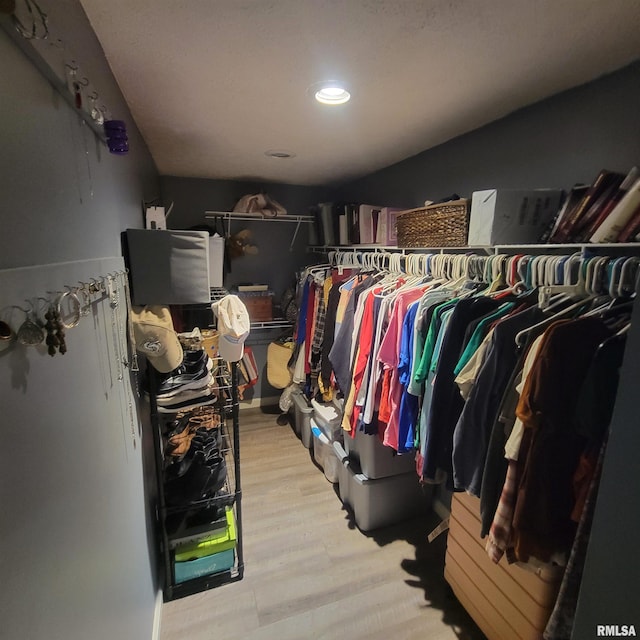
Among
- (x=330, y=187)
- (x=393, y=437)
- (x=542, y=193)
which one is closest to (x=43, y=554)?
(x=393, y=437)

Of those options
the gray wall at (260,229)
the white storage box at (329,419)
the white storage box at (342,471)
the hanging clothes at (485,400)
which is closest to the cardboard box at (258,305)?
the gray wall at (260,229)

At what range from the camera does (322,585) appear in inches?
65.0

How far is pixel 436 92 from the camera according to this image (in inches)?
54.0

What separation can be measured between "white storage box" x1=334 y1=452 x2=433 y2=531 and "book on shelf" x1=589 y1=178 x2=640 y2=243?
153cm

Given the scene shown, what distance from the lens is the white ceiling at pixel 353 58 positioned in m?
0.91

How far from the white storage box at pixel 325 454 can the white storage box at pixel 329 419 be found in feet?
0.12

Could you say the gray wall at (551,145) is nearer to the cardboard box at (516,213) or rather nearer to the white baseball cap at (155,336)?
the cardboard box at (516,213)

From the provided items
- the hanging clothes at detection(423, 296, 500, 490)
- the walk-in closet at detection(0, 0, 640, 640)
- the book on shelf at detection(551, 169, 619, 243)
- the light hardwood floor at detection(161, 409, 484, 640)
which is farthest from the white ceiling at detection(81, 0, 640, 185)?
the light hardwood floor at detection(161, 409, 484, 640)

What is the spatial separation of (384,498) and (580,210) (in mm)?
1689

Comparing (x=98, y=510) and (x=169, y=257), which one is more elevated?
(x=169, y=257)

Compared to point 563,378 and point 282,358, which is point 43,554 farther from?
point 282,358

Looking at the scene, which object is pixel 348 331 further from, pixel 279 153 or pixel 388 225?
pixel 279 153

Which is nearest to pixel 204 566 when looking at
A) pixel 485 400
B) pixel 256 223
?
pixel 485 400

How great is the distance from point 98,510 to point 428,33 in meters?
1.52
